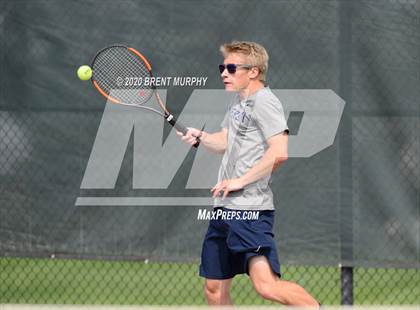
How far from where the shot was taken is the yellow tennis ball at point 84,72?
232 inches

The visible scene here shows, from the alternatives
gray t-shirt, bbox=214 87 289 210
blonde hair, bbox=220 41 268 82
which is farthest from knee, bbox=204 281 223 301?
blonde hair, bbox=220 41 268 82

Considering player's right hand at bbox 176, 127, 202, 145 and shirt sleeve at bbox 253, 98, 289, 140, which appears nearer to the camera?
shirt sleeve at bbox 253, 98, 289, 140

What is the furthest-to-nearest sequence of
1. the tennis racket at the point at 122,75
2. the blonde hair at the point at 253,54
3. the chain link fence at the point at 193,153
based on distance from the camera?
the chain link fence at the point at 193,153 → the tennis racket at the point at 122,75 → the blonde hair at the point at 253,54

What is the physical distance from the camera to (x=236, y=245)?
4891 mm

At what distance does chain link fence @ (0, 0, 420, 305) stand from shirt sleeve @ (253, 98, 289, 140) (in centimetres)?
125

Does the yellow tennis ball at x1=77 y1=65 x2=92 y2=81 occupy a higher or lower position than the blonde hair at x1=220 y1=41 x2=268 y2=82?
higher

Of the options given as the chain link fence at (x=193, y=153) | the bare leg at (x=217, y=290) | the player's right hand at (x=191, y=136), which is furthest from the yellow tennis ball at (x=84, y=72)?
the bare leg at (x=217, y=290)

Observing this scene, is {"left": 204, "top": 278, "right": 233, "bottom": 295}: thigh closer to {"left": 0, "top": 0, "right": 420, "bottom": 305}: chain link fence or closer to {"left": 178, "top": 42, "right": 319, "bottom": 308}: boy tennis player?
{"left": 178, "top": 42, "right": 319, "bottom": 308}: boy tennis player

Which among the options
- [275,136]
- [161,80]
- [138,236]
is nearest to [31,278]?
[138,236]

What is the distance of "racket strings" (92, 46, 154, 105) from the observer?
5895mm

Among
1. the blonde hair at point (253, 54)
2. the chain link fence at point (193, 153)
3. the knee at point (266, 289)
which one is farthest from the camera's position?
the chain link fence at point (193, 153)

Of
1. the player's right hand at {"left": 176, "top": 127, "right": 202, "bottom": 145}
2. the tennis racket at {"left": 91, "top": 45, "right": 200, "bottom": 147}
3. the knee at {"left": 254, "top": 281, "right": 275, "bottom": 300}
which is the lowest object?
the knee at {"left": 254, "top": 281, "right": 275, "bottom": 300}

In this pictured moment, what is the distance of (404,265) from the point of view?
6055 millimetres

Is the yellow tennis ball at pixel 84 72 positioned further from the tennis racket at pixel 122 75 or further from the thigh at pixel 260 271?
the thigh at pixel 260 271
